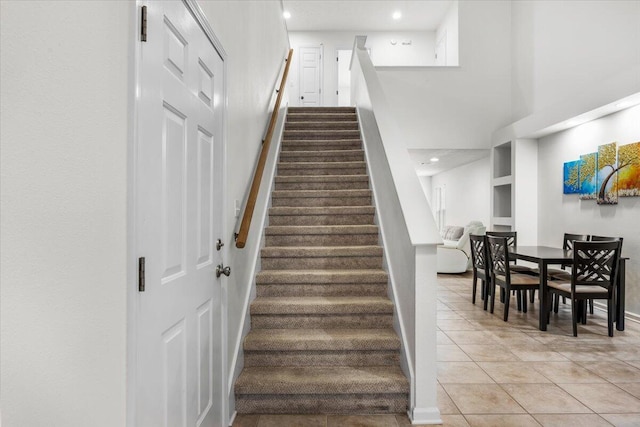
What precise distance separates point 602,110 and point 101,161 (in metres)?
5.25

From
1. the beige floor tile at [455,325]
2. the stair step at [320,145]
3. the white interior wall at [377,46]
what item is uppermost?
the white interior wall at [377,46]

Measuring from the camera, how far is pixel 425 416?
Result: 2133mm

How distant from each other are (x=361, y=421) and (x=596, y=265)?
2928 mm

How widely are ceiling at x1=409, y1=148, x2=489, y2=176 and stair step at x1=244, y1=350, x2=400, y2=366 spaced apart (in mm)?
5099

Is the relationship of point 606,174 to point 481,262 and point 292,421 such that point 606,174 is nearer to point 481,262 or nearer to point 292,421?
point 481,262

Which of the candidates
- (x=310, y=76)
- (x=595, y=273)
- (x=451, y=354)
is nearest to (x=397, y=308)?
(x=451, y=354)

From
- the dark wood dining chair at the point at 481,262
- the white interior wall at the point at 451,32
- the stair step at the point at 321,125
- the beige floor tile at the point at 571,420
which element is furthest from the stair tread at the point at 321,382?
the white interior wall at the point at 451,32

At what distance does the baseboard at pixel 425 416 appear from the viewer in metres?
2.13

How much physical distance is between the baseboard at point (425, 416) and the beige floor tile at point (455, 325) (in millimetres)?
1781

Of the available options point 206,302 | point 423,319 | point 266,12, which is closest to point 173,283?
point 206,302

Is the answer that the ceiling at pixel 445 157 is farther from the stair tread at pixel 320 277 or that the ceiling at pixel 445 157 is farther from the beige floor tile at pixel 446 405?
the beige floor tile at pixel 446 405

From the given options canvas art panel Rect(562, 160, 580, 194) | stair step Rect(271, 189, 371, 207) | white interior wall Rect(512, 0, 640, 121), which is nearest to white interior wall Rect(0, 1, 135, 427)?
stair step Rect(271, 189, 371, 207)

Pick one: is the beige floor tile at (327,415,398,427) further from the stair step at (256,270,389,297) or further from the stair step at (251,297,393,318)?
the stair step at (256,270,389,297)

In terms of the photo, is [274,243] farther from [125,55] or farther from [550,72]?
[550,72]
